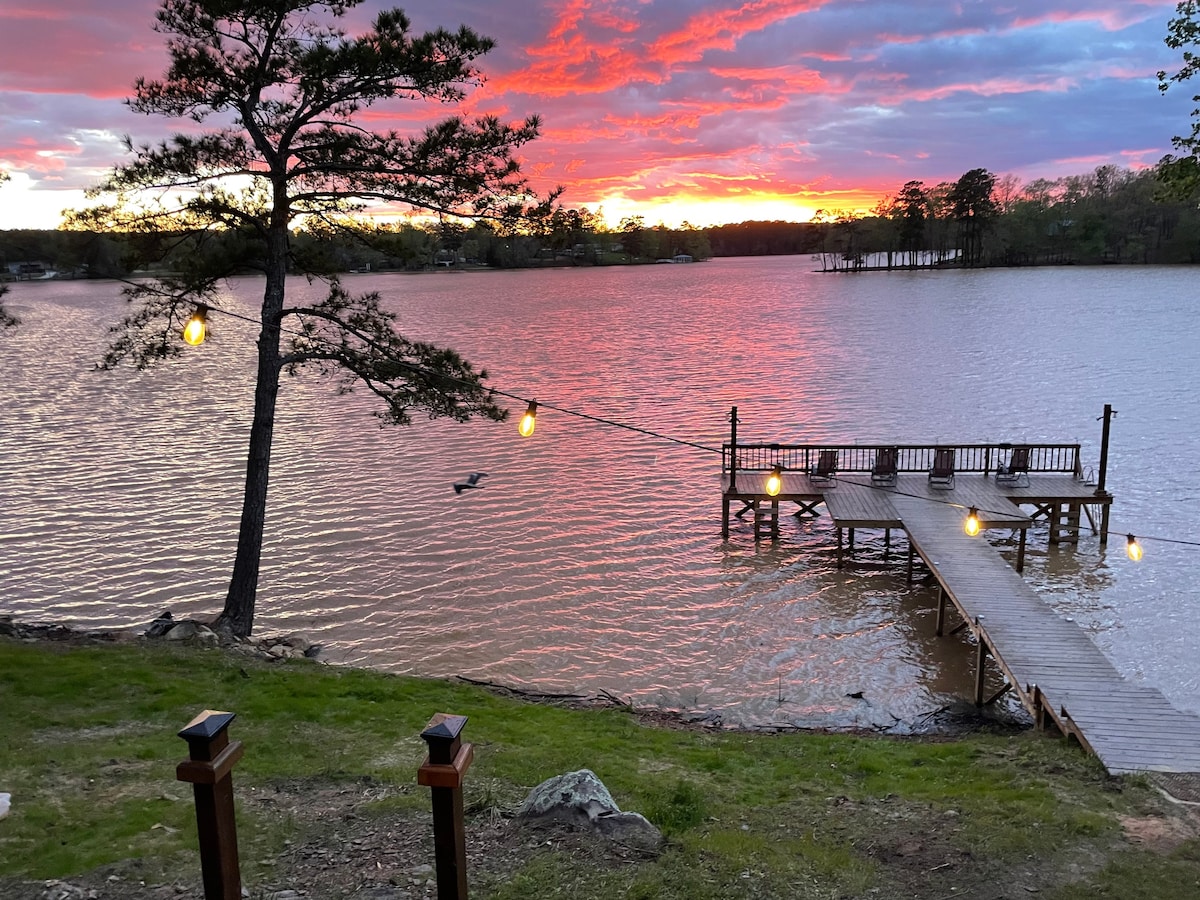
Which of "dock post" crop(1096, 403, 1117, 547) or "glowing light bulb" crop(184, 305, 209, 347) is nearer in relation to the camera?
"glowing light bulb" crop(184, 305, 209, 347)

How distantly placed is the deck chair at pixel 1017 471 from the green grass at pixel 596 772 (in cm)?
1251

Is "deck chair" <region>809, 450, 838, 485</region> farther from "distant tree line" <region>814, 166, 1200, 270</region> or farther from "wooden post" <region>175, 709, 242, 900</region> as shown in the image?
"distant tree line" <region>814, 166, 1200, 270</region>

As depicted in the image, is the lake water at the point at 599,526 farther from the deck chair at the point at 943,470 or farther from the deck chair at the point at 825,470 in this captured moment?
the deck chair at the point at 943,470

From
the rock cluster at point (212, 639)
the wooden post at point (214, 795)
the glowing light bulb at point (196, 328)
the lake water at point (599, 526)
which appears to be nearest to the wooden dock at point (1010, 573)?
the lake water at point (599, 526)

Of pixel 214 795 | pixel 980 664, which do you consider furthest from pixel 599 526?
pixel 214 795

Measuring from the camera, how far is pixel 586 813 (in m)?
6.66

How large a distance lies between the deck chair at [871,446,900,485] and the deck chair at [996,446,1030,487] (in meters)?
2.87

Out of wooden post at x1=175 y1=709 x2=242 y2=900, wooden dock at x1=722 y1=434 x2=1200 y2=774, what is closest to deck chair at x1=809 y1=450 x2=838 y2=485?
wooden dock at x1=722 y1=434 x2=1200 y2=774

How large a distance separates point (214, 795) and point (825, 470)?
67.0ft

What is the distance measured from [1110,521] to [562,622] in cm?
1635

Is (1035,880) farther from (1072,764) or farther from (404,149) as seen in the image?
(404,149)

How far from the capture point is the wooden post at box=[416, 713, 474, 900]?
391cm

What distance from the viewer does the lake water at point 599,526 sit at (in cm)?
1541

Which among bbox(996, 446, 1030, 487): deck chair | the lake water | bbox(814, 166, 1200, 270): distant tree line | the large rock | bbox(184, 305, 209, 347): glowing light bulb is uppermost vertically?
bbox(814, 166, 1200, 270): distant tree line
